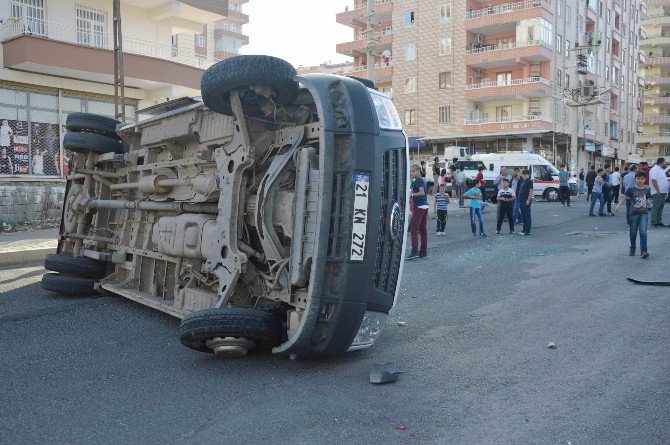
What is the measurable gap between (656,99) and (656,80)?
2.32 meters

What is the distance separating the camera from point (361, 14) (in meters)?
51.9

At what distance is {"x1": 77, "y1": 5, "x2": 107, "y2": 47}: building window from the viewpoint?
65.1 feet

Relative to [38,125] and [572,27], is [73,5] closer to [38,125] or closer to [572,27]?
[38,125]

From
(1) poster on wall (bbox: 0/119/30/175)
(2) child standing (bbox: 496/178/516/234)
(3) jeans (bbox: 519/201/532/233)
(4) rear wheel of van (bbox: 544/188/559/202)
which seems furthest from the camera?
(4) rear wheel of van (bbox: 544/188/559/202)

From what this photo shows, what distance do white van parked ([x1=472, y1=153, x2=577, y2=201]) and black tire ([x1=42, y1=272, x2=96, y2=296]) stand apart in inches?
988

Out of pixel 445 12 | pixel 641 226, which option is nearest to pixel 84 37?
pixel 641 226

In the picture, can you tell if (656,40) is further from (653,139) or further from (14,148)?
(14,148)

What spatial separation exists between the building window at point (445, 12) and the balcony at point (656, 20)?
41676mm

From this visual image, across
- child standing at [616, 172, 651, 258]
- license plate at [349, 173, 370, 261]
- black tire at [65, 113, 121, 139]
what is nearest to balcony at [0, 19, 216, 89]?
black tire at [65, 113, 121, 139]

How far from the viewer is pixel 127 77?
19.0 meters

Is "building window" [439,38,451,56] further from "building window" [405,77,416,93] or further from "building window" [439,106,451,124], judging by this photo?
"building window" [439,106,451,124]

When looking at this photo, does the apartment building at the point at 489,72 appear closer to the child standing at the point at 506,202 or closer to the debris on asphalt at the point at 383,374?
the child standing at the point at 506,202

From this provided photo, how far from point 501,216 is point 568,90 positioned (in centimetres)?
3628

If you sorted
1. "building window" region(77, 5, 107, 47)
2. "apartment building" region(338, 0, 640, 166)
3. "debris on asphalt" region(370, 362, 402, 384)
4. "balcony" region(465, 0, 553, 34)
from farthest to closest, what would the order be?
"apartment building" region(338, 0, 640, 166) → "balcony" region(465, 0, 553, 34) → "building window" region(77, 5, 107, 47) → "debris on asphalt" region(370, 362, 402, 384)
